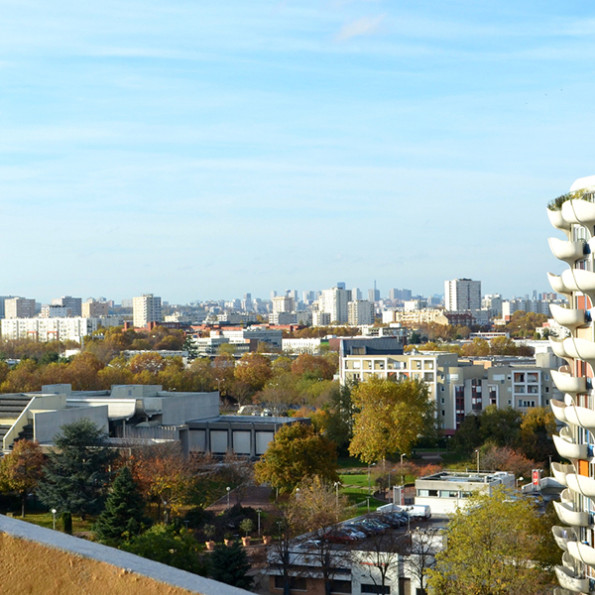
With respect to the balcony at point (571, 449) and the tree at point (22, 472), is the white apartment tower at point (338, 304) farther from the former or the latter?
the balcony at point (571, 449)

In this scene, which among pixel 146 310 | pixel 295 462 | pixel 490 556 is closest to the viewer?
pixel 490 556

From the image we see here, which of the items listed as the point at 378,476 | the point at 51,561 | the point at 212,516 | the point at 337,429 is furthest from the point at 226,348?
the point at 51,561

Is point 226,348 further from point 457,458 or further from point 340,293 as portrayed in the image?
point 340,293

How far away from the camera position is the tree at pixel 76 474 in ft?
79.9

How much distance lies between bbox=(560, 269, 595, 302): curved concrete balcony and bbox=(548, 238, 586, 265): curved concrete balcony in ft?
1.02

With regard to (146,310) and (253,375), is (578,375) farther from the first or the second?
(146,310)

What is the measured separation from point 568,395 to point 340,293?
16493cm

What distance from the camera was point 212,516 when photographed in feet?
79.2

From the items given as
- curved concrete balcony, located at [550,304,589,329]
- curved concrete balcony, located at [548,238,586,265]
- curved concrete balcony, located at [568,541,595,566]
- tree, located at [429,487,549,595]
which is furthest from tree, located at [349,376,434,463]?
curved concrete balcony, located at [548,238,586,265]

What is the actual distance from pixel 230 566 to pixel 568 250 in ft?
27.3

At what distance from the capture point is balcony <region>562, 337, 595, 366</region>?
1337cm

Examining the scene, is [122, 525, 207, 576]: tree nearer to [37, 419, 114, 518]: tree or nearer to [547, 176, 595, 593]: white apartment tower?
[547, 176, 595, 593]: white apartment tower

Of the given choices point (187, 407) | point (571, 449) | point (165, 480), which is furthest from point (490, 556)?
point (187, 407)

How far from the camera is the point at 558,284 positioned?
14703 mm
